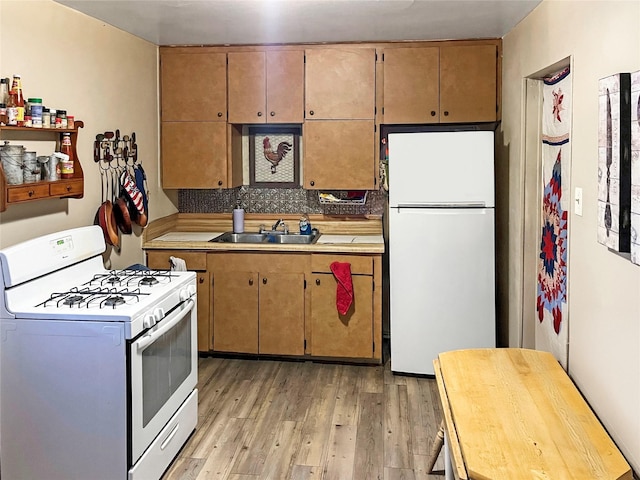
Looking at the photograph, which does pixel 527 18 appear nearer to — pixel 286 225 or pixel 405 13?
pixel 405 13

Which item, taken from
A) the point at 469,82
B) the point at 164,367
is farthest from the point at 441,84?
the point at 164,367

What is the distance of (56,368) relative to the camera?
265 centimetres

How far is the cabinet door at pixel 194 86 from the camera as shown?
184 inches

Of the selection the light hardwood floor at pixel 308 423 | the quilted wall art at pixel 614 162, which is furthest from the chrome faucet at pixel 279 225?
the quilted wall art at pixel 614 162

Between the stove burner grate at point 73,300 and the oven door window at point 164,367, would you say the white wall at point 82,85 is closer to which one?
the stove burner grate at point 73,300

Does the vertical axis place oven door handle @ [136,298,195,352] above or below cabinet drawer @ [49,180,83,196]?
below

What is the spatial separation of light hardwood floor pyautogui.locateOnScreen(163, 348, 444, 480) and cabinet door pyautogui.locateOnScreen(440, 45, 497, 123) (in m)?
1.86

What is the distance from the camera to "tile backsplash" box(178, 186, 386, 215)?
501 centimetres

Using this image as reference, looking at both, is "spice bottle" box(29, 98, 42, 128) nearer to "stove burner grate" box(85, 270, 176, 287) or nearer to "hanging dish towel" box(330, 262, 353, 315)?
"stove burner grate" box(85, 270, 176, 287)

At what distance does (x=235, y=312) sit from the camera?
15.1 feet

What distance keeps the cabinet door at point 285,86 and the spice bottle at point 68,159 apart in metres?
1.69

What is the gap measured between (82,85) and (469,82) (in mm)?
2515

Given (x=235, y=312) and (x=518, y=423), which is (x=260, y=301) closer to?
(x=235, y=312)

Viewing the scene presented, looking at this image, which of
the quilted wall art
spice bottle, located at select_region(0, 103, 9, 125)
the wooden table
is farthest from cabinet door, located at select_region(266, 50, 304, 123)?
the quilted wall art
